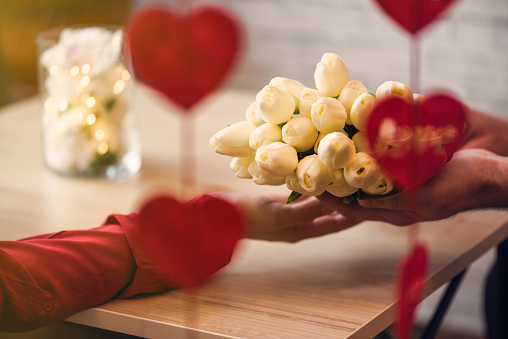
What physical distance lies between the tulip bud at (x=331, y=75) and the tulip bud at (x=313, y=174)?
0.28 feet

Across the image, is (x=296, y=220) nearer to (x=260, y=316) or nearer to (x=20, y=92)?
(x=260, y=316)

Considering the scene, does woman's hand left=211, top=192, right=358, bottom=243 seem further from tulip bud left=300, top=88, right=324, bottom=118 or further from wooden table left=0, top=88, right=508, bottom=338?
tulip bud left=300, top=88, right=324, bottom=118

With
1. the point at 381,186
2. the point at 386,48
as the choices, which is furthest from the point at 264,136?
the point at 386,48

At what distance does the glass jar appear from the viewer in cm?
128

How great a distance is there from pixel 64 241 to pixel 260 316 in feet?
0.84

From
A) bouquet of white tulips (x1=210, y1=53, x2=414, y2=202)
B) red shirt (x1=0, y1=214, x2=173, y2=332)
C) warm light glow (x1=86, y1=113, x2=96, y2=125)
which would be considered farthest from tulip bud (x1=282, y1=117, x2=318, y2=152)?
warm light glow (x1=86, y1=113, x2=96, y2=125)

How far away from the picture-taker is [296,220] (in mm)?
966

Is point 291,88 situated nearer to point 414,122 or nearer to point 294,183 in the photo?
point 294,183

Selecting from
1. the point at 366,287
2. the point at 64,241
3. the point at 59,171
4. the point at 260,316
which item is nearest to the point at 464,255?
the point at 366,287

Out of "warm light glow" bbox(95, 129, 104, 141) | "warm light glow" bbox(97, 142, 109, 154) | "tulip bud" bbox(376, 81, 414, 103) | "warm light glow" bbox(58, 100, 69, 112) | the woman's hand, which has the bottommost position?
the woman's hand

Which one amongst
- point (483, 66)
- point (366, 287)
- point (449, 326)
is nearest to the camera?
point (366, 287)

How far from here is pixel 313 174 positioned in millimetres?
769

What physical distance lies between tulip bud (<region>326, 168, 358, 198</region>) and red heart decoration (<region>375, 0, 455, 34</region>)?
0.72ft

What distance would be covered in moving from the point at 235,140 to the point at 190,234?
→ 0.87 ft
